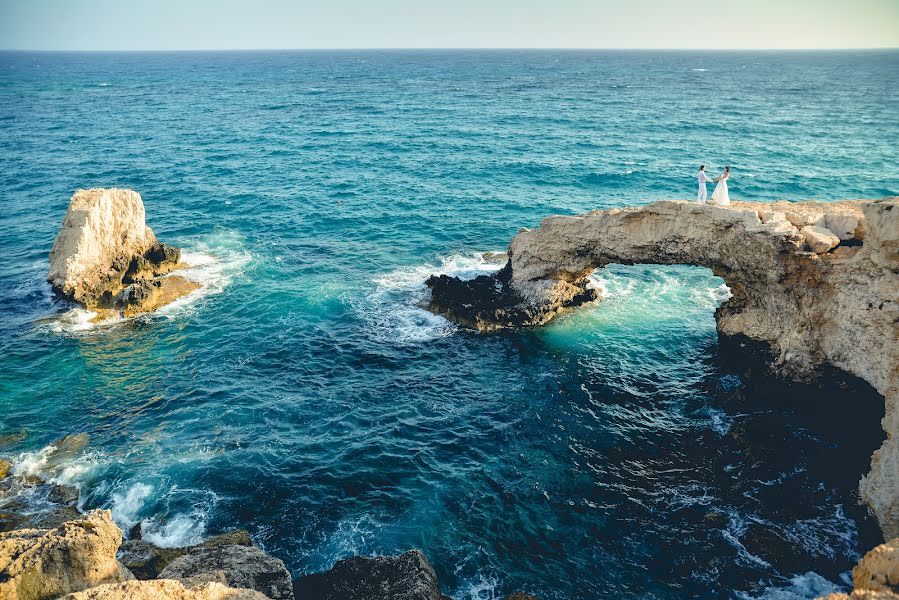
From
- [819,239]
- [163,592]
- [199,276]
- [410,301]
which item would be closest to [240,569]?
[163,592]

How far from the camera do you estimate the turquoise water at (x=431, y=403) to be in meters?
20.3

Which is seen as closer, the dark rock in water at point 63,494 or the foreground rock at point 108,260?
the dark rock in water at point 63,494

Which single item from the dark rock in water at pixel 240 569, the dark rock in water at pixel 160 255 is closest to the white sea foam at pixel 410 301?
the dark rock in water at pixel 160 255

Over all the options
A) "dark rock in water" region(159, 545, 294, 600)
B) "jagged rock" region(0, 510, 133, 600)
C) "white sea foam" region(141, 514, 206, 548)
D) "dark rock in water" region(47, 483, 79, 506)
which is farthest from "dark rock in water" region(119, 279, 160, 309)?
"jagged rock" region(0, 510, 133, 600)

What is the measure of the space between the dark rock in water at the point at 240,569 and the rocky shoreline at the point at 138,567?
0.09ft

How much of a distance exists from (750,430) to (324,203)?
143 ft

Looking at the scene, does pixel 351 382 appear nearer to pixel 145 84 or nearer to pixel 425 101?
pixel 425 101

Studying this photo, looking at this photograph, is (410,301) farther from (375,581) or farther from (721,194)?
(375,581)

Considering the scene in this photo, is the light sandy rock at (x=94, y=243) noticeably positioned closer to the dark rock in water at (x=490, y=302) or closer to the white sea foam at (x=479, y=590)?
the dark rock in water at (x=490, y=302)

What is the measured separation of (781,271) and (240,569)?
2295cm

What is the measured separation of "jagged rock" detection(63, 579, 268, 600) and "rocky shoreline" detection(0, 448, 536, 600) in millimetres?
21

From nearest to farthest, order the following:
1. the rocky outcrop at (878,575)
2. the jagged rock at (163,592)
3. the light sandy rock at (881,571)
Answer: the rocky outcrop at (878,575) → the jagged rock at (163,592) → the light sandy rock at (881,571)

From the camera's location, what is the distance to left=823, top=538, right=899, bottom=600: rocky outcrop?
39.4ft

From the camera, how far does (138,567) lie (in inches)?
734
